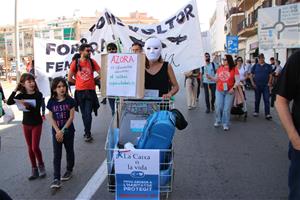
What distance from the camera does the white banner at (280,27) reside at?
11.2 m

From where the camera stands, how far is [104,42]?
8227 mm

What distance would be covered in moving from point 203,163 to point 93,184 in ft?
6.11

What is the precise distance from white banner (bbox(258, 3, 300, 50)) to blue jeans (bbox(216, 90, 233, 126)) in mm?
3322

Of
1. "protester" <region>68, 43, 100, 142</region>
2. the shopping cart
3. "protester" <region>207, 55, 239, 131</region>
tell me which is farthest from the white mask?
"protester" <region>207, 55, 239, 131</region>

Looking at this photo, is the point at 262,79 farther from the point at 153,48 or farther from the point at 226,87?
the point at 153,48

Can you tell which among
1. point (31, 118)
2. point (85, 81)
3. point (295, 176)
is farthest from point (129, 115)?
point (85, 81)

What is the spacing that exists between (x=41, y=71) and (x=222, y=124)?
4.35 metres

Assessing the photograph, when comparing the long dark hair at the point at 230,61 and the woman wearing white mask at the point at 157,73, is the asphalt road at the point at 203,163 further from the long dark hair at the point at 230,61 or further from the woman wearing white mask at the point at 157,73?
the long dark hair at the point at 230,61

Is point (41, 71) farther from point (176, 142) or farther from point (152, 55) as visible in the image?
point (152, 55)

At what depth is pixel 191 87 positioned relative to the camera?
12.8 meters

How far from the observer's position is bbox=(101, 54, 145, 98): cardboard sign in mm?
4672

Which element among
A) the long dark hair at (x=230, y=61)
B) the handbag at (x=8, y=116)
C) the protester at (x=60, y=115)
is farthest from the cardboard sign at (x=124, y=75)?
the long dark hair at (x=230, y=61)

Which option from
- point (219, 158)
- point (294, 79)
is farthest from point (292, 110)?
point (219, 158)

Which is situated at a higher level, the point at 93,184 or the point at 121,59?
the point at 121,59
